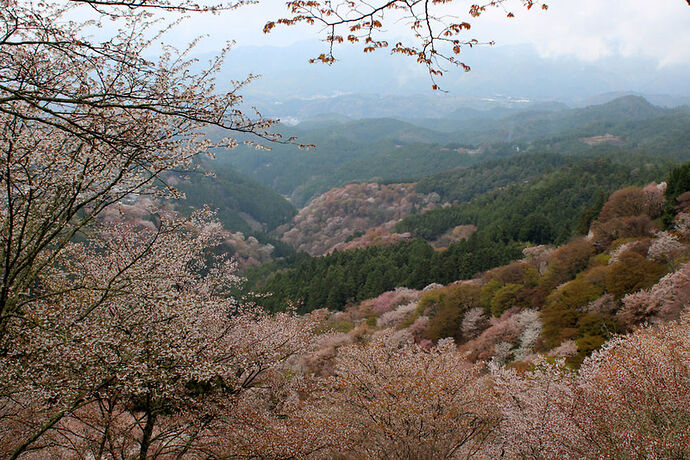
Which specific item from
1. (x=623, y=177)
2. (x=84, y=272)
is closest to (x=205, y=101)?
(x=84, y=272)

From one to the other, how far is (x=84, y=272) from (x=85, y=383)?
2.72 m

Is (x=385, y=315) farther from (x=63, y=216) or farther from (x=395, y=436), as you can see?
(x=63, y=216)

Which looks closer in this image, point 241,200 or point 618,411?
point 618,411

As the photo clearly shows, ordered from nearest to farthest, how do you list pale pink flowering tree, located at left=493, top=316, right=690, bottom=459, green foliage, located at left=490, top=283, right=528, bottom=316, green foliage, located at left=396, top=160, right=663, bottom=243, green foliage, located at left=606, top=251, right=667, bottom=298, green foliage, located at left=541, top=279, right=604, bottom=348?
pale pink flowering tree, located at left=493, top=316, right=690, bottom=459 < green foliage, located at left=541, top=279, right=604, bottom=348 < green foliage, located at left=606, top=251, right=667, bottom=298 < green foliage, located at left=490, top=283, right=528, bottom=316 < green foliage, located at left=396, top=160, right=663, bottom=243

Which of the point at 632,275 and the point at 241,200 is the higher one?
the point at 241,200

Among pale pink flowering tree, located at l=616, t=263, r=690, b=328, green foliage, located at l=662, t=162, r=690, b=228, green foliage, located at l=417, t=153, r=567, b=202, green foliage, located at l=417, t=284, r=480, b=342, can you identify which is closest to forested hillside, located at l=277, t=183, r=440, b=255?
green foliage, located at l=417, t=153, r=567, b=202

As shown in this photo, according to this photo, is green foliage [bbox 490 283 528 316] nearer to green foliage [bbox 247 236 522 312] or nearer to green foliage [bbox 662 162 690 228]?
green foliage [bbox 662 162 690 228]

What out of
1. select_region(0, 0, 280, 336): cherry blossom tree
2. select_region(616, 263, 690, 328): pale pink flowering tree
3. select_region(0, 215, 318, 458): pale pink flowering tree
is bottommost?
select_region(616, 263, 690, 328): pale pink flowering tree

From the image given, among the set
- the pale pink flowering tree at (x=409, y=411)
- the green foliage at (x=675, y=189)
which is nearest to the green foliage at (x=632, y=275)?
the green foliage at (x=675, y=189)

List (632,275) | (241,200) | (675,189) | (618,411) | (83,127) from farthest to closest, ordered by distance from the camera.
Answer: (241,200)
(675,189)
(632,275)
(618,411)
(83,127)

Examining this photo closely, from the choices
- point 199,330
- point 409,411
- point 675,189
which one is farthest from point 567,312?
point 199,330

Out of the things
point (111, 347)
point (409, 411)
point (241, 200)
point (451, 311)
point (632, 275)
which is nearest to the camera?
point (111, 347)

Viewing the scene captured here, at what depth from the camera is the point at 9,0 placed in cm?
399

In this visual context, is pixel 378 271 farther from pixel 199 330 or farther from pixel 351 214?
pixel 351 214
